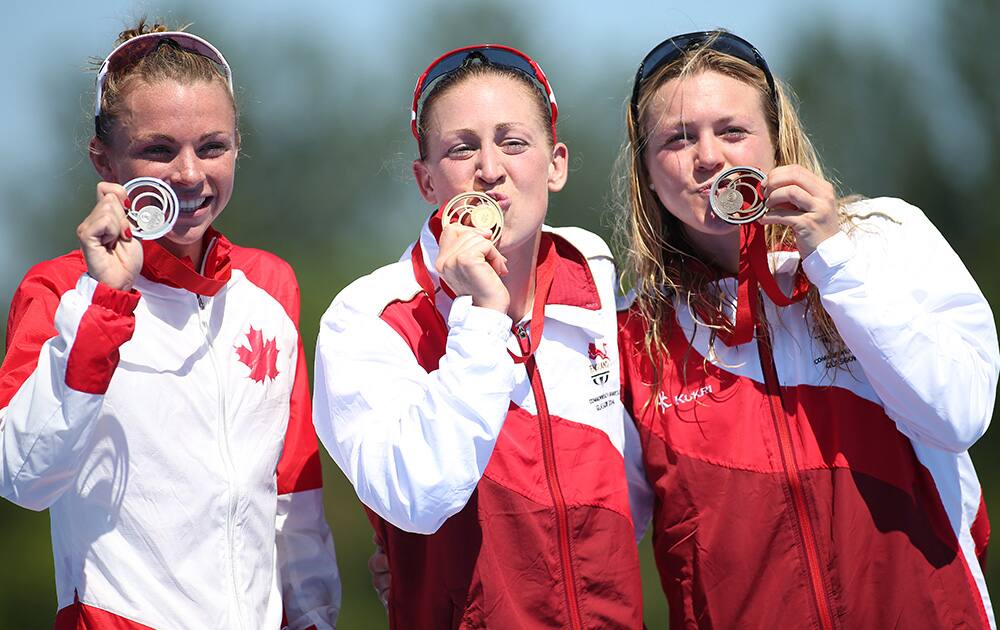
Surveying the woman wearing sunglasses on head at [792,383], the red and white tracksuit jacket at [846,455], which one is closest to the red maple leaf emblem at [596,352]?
the woman wearing sunglasses on head at [792,383]

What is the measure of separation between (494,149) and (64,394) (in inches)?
54.0

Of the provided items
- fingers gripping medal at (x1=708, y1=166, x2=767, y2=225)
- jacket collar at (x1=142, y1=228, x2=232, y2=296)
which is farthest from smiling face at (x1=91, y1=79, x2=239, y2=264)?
fingers gripping medal at (x1=708, y1=166, x2=767, y2=225)

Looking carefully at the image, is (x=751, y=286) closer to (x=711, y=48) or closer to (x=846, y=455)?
(x=846, y=455)

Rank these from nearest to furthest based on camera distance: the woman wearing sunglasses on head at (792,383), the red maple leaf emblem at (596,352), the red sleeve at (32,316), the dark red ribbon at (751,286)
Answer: the red sleeve at (32,316), the woman wearing sunglasses on head at (792,383), the dark red ribbon at (751,286), the red maple leaf emblem at (596,352)

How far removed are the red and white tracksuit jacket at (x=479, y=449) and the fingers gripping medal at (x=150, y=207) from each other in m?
0.52

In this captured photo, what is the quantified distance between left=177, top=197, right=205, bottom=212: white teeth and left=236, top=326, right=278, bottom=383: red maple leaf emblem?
420mm

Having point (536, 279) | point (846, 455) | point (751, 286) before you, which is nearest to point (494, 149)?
point (536, 279)

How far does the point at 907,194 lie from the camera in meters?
12.5

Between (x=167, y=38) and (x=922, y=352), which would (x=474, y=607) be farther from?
(x=167, y=38)

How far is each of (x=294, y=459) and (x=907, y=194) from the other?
35.1ft

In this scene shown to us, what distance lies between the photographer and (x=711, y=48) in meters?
3.40

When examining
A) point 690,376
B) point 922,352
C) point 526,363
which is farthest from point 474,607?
point 922,352

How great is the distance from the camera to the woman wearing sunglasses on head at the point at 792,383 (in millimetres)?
2990

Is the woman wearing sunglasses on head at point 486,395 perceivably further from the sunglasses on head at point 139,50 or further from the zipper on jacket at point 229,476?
the sunglasses on head at point 139,50
